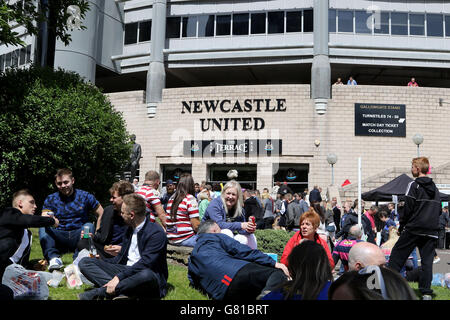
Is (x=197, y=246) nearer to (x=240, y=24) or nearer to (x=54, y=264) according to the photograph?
(x=54, y=264)

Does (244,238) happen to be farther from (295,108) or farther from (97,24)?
(97,24)

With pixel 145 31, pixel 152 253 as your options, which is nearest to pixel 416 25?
pixel 145 31

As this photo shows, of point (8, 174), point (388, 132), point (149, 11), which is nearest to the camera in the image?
point (8, 174)

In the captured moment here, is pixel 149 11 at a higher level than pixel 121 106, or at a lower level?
higher

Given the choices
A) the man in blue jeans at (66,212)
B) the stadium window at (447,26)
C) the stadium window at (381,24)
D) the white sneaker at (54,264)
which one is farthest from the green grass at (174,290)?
the stadium window at (447,26)

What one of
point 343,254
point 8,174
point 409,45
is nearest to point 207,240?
point 343,254

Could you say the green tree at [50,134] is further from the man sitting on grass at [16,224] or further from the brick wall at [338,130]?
the brick wall at [338,130]

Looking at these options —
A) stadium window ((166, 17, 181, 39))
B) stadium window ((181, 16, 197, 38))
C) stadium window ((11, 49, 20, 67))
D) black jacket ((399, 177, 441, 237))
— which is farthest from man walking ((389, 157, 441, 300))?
stadium window ((11, 49, 20, 67))

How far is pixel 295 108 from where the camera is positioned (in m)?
24.8

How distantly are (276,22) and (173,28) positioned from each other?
22.6ft

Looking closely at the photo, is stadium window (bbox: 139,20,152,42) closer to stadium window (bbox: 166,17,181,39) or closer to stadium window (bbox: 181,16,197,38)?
stadium window (bbox: 166,17,181,39)

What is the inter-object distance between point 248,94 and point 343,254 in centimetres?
1891

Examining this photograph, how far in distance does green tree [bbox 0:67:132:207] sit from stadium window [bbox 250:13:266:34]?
18670mm

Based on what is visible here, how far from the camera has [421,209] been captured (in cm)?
570
